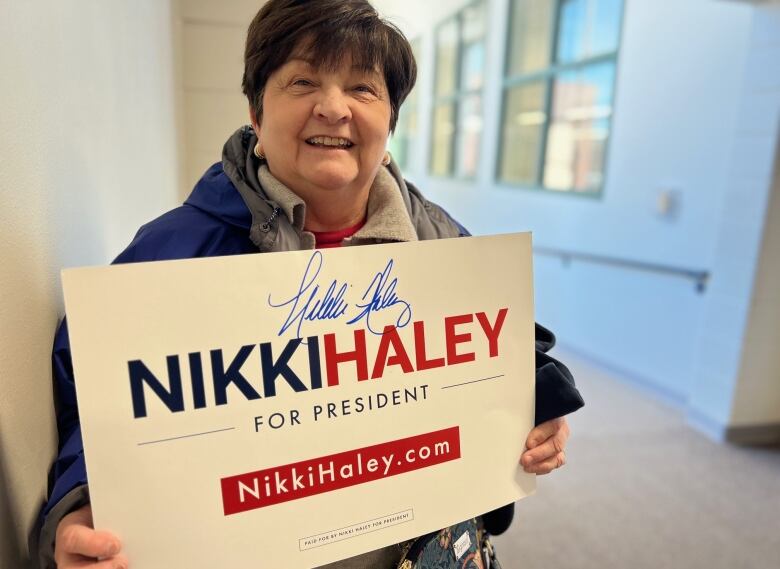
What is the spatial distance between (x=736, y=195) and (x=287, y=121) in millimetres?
2715

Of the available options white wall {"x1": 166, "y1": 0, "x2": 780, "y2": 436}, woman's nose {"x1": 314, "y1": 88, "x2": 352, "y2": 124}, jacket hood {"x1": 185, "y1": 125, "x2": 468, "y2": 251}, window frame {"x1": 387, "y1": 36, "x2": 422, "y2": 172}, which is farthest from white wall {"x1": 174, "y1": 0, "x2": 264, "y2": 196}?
window frame {"x1": 387, "y1": 36, "x2": 422, "y2": 172}

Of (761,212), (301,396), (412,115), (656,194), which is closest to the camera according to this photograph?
(301,396)

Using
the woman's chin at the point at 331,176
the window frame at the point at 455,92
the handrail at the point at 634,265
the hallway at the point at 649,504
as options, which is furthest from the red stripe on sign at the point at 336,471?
the window frame at the point at 455,92

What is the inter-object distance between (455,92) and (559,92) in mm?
2393

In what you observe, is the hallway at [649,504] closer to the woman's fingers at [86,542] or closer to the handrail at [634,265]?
the handrail at [634,265]

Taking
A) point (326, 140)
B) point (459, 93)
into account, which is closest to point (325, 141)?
point (326, 140)

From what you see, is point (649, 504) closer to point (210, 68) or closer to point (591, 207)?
point (591, 207)

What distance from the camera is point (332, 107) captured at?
76 cm

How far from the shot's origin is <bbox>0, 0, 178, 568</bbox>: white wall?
0.59m

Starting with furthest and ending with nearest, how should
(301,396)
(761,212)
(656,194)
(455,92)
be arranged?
(455,92)
(656,194)
(761,212)
(301,396)

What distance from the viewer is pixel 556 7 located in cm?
443

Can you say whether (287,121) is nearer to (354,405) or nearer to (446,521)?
(354,405)

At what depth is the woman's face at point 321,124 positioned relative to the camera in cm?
78

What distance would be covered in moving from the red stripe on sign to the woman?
0.54 ft
